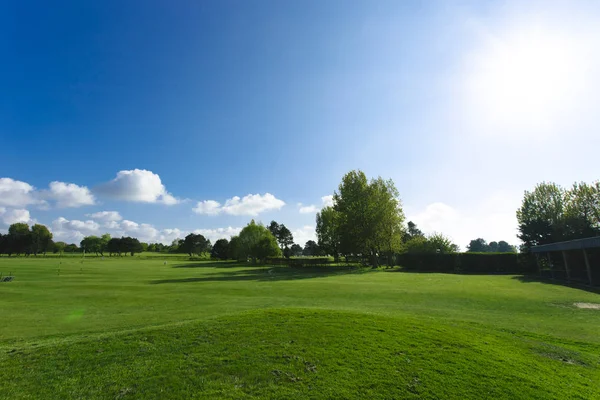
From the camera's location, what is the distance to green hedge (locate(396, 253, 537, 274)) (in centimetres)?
5562

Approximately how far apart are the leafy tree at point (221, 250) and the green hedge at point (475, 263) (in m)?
84.2

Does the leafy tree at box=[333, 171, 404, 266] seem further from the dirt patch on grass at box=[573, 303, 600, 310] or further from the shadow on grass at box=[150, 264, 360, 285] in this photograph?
the dirt patch on grass at box=[573, 303, 600, 310]

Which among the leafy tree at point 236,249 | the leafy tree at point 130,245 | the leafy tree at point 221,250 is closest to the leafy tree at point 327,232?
the leafy tree at point 236,249

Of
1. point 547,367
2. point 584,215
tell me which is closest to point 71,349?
point 547,367

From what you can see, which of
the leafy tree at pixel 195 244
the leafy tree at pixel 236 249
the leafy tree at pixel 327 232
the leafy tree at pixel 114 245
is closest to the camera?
the leafy tree at pixel 327 232

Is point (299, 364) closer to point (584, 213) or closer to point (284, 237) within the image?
point (584, 213)

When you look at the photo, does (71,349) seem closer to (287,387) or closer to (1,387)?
(1,387)

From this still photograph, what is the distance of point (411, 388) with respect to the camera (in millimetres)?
6961

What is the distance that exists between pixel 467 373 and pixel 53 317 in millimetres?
19124

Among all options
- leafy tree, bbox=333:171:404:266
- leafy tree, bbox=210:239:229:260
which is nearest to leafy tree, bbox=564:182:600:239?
leafy tree, bbox=333:171:404:266

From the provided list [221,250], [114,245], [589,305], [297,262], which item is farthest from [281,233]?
[589,305]

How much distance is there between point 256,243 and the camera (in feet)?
297

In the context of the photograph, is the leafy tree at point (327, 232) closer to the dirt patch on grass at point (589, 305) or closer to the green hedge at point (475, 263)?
the green hedge at point (475, 263)

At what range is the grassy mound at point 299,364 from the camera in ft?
22.5
